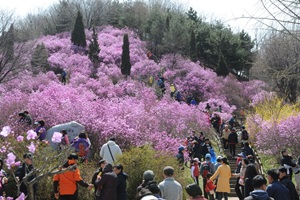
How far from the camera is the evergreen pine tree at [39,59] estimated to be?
36.2 metres

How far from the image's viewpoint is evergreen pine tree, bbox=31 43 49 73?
36.2 meters

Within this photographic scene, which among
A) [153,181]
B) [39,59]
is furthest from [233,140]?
[39,59]

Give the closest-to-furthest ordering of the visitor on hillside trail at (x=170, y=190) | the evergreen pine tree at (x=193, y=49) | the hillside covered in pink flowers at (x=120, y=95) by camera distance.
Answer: the visitor on hillside trail at (x=170, y=190)
the hillside covered in pink flowers at (x=120, y=95)
the evergreen pine tree at (x=193, y=49)

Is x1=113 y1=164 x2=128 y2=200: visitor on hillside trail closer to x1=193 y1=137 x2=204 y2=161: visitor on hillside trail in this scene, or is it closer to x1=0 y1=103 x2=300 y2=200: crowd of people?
x1=0 y1=103 x2=300 y2=200: crowd of people

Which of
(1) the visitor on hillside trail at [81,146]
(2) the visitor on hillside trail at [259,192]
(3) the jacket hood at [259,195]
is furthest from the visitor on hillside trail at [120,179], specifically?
(1) the visitor on hillside trail at [81,146]

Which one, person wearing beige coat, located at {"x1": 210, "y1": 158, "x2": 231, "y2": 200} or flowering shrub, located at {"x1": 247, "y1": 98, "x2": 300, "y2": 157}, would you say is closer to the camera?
person wearing beige coat, located at {"x1": 210, "y1": 158, "x2": 231, "y2": 200}

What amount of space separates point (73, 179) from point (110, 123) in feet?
28.3

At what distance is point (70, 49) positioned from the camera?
1686 inches

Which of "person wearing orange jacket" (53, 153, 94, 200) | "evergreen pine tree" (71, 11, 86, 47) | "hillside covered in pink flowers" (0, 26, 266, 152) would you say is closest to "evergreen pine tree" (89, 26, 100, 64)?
"hillside covered in pink flowers" (0, 26, 266, 152)

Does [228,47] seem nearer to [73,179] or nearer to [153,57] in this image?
[153,57]

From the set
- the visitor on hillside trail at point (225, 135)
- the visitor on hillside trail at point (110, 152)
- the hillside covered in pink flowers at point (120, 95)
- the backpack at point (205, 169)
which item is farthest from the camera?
the visitor on hillside trail at point (225, 135)

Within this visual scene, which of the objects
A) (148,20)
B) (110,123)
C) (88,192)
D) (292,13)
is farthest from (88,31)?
(292,13)

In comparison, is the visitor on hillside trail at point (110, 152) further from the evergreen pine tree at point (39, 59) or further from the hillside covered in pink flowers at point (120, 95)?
Answer: the evergreen pine tree at point (39, 59)

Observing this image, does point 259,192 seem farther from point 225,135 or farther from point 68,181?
point 225,135
